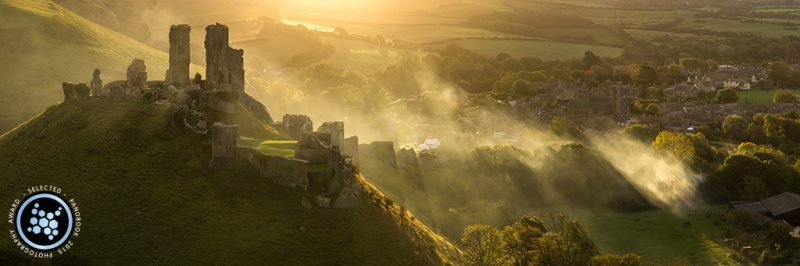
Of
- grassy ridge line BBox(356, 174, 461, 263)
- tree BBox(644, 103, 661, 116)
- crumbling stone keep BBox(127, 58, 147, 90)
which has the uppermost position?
crumbling stone keep BBox(127, 58, 147, 90)

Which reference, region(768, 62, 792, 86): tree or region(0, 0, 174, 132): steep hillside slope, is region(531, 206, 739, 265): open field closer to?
region(0, 0, 174, 132): steep hillside slope

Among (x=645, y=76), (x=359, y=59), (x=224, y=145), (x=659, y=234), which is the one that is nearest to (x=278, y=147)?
(x=224, y=145)

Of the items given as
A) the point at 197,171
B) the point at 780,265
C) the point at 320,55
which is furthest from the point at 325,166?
the point at 320,55

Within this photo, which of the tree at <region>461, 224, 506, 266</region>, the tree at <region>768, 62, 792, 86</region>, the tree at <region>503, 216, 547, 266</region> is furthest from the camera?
the tree at <region>768, 62, 792, 86</region>

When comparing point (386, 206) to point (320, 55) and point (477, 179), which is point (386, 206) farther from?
point (320, 55)

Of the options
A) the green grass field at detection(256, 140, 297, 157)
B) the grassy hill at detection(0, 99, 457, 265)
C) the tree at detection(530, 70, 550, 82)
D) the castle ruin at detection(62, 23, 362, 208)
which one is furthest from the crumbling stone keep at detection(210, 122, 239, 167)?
the tree at detection(530, 70, 550, 82)

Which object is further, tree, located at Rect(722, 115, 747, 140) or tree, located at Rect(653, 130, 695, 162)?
tree, located at Rect(722, 115, 747, 140)

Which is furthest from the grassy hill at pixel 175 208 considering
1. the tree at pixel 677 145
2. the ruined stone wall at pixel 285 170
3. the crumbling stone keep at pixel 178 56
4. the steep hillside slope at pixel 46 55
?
the tree at pixel 677 145

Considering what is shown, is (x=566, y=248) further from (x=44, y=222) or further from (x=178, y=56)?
(x=44, y=222)
